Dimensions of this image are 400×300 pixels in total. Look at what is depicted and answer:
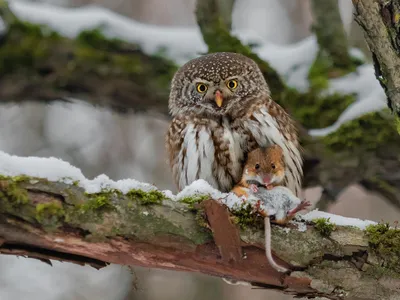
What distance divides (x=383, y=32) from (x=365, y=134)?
74.7 inches

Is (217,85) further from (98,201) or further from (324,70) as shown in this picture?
(98,201)

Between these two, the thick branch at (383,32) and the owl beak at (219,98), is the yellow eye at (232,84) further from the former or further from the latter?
the thick branch at (383,32)

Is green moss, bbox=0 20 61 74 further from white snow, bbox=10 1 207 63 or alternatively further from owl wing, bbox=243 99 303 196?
owl wing, bbox=243 99 303 196

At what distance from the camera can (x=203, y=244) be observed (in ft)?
9.10

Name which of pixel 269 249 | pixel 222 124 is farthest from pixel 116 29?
pixel 269 249

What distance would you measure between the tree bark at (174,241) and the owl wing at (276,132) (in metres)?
1.02

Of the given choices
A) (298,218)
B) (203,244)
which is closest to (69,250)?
(203,244)

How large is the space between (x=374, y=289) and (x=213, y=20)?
275cm

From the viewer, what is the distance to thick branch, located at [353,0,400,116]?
2.86 meters

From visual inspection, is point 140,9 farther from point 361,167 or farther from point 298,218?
point 298,218

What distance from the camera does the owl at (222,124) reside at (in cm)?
388

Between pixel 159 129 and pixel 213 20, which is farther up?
pixel 159 129

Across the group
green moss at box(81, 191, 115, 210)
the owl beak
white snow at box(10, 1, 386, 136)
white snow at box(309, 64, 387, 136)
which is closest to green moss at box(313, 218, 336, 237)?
green moss at box(81, 191, 115, 210)

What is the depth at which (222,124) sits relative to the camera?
4008mm
